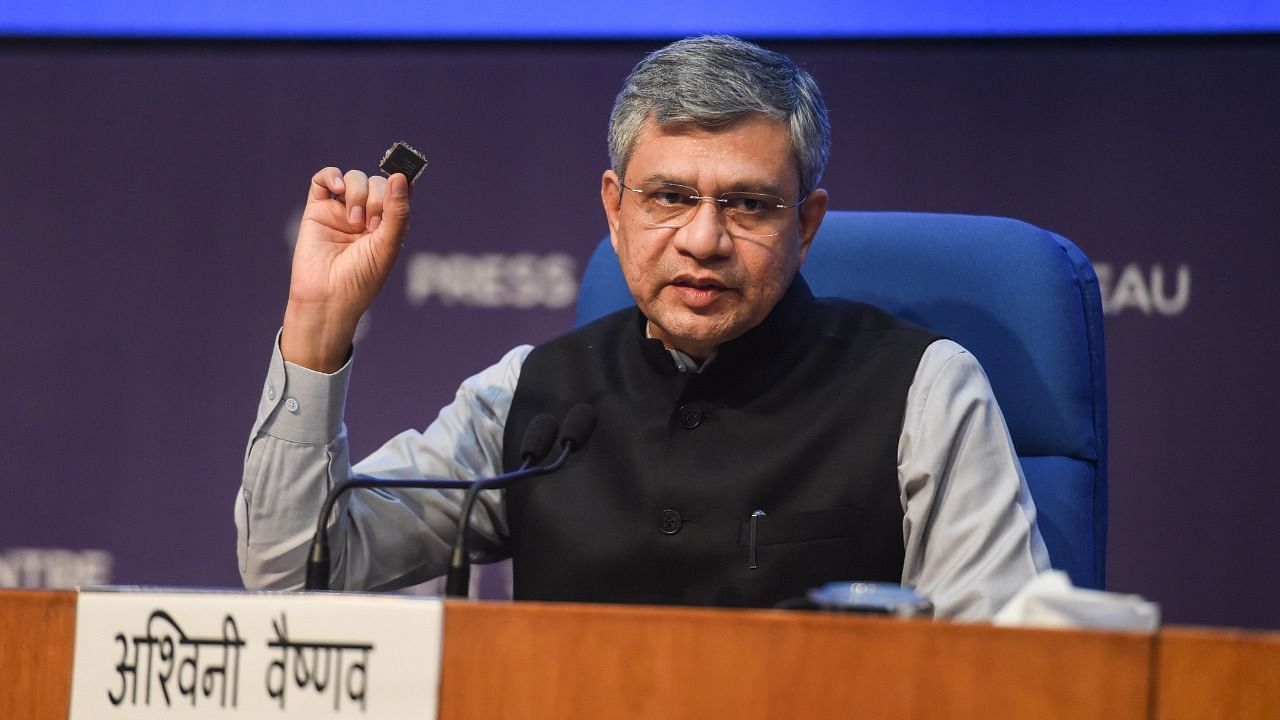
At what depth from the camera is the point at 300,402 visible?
142cm

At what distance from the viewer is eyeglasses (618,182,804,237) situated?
1512 millimetres

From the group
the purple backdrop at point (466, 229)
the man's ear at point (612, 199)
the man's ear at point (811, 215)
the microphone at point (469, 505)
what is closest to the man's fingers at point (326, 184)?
the man's ear at point (612, 199)

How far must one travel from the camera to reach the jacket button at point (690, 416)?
1547mm

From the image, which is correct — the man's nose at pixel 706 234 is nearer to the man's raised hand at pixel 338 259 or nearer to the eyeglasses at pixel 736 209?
the eyeglasses at pixel 736 209

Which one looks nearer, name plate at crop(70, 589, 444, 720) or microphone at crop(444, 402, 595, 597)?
name plate at crop(70, 589, 444, 720)

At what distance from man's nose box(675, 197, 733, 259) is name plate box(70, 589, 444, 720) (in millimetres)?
734

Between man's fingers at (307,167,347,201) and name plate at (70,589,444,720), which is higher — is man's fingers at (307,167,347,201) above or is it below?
above

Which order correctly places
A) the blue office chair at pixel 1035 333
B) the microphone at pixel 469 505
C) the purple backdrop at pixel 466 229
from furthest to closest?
the purple backdrop at pixel 466 229 < the blue office chair at pixel 1035 333 < the microphone at pixel 469 505

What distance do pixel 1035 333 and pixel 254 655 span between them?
104cm

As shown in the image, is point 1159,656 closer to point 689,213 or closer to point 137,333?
point 689,213

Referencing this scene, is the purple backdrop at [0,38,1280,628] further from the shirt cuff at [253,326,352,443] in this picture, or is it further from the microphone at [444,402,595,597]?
the microphone at [444,402,595,597]

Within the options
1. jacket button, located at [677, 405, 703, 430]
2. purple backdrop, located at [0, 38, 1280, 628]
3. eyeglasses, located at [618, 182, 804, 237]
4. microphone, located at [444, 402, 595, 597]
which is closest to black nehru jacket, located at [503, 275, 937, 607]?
jacket button, located at [677, 405, 703, 430]

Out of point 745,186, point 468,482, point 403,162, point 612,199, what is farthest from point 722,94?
point 468,482

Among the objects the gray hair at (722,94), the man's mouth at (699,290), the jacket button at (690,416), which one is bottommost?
the jacket button at (690,416)
